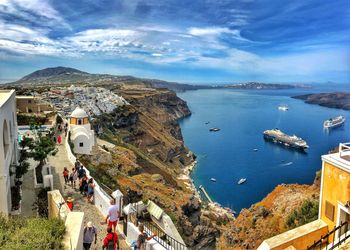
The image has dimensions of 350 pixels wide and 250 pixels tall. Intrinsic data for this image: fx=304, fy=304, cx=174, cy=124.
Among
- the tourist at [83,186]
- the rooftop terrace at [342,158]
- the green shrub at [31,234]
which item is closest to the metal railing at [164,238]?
the tourist at [83,186]

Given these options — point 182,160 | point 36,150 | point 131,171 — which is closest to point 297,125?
point 182,160

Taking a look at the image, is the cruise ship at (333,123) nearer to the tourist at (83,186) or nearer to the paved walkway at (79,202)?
the paved walkway at (79,202)

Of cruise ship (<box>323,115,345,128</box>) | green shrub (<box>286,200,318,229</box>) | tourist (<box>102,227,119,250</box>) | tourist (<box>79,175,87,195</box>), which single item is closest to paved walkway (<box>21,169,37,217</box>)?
tourist (<box>79,175,87,195</box>)

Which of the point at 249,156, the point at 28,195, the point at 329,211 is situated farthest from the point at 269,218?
the point at 249,156

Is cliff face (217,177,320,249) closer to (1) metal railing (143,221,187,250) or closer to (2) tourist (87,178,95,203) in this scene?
(1) metal railing (143,221,187,250)

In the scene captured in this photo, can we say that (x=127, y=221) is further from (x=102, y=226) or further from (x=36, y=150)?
(x=36, y=150)
